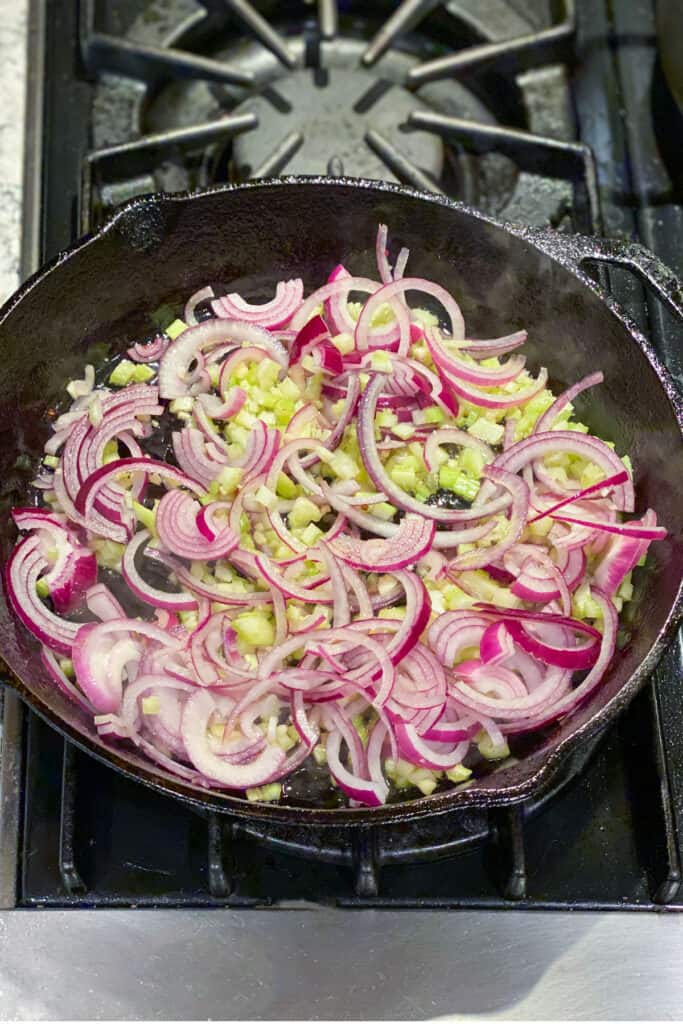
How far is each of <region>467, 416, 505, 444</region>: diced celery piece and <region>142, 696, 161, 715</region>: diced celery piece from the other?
0.63m

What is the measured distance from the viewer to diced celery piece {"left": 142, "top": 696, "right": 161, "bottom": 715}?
1.35 metres

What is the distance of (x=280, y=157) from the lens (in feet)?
5.90

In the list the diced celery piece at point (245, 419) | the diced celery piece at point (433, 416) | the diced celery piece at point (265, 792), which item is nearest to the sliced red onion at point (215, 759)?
the diced celery piece at point (265, 792)

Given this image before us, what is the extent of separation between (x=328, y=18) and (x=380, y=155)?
0.30 m

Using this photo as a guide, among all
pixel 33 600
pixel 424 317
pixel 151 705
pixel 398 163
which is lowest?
pixel 151 705

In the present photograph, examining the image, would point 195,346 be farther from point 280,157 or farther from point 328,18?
point 328,18

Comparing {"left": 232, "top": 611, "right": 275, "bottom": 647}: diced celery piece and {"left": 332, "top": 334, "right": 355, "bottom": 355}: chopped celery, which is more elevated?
{"left": 332, "top": 334, "right": 355, "bottom": 355}: chopped celery

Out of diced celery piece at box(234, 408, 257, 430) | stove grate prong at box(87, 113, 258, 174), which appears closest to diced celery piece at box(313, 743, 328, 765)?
diced celery piece at box(234, 408, 257, 430)

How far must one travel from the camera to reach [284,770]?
1.33 m

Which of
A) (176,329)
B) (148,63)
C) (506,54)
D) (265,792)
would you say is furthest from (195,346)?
(506,54)

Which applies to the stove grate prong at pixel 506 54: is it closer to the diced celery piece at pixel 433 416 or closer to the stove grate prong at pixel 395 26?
the stove grate prong at pixel 395 26

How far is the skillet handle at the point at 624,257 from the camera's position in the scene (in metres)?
1.48

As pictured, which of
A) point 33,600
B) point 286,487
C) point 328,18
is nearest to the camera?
point 33,600

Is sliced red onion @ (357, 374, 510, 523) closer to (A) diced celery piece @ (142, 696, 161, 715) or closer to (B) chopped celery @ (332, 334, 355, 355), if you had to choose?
(B) chopped celery @ (332, 334, 355, 355)
